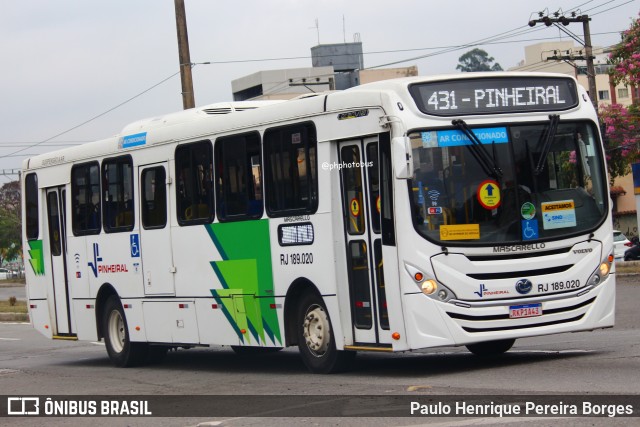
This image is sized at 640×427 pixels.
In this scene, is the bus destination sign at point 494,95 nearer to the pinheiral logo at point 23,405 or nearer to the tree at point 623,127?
the pinheiral logo at point 23,405

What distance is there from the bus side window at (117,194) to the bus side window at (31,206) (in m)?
2.42

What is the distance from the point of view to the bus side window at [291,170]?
13.9 m

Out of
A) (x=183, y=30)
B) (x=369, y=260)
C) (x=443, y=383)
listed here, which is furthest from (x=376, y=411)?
(x=183, y=30)

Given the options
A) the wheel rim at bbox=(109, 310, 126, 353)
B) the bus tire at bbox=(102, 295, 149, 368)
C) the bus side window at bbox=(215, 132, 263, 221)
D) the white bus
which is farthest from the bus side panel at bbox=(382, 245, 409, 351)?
the wheel rim at bbox=(109, 310, 126, 353)

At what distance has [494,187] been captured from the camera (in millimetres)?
12633

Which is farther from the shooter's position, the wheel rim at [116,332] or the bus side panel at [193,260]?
the wheel rim at [116,332]

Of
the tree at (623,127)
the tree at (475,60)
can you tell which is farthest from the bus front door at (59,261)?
the tree at (475,60)

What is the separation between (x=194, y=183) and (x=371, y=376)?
4.25m

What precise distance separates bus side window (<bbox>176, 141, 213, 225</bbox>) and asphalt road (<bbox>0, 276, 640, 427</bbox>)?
2146 mm

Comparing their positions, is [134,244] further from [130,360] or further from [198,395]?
[198,395]

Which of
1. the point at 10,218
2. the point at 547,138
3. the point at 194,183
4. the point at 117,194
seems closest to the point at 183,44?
the point at 117,194

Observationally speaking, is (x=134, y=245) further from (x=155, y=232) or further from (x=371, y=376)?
(x=371, y=376)

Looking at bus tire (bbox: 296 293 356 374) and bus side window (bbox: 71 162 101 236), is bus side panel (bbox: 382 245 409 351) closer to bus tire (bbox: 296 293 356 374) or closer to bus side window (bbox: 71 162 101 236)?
bus tire (bbox: 296 293 356 374)

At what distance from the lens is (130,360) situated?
1827cm
